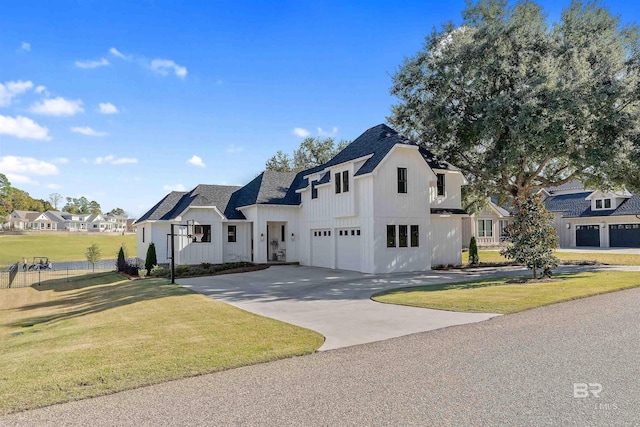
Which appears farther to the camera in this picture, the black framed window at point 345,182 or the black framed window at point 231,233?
the black framed window at point 231,233

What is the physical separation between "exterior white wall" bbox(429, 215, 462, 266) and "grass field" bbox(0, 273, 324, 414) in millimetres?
14129

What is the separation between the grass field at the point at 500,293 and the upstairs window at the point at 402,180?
20.8 feet

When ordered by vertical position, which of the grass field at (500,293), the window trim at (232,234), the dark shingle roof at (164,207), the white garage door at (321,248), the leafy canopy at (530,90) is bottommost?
the grass field at (500,293)

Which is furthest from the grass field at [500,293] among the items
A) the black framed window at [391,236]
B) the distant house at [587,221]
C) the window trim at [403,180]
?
the distant house at [587,221]

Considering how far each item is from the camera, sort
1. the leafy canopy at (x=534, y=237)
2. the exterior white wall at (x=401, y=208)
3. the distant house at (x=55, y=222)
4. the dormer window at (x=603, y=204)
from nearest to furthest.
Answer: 1. the leafy canopy at (x=534, y=237)
2. the exterior white wall at (x=401, y=208)
3. the dormer window at (x=603, y=204)
4. the distant house at (x=55, y=222)

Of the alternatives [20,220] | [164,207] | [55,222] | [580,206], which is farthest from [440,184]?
[55,222]

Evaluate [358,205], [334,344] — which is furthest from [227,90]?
[334,344]

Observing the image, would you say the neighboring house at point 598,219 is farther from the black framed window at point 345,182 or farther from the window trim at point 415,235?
the black framed window at point 345,182

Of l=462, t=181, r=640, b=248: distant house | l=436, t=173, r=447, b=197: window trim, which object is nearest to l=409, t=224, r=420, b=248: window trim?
l=436, t=173, r=447, b=197: window trim

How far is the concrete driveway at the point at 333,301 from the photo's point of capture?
8.65 meters

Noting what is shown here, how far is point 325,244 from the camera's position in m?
24.4

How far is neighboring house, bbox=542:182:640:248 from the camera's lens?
38.5 metres

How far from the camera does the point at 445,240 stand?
23609 mm

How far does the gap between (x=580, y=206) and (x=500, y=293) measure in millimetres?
37574
